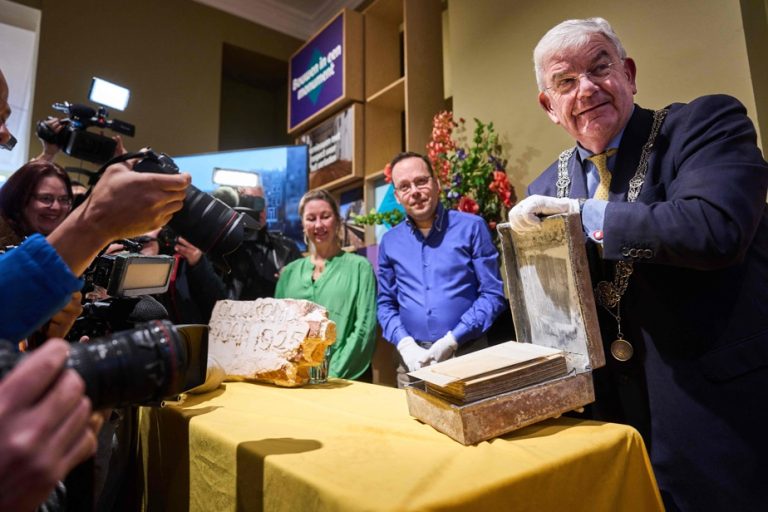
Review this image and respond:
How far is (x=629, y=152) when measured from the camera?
1106mm

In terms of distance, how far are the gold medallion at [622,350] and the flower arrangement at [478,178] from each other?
152 cm

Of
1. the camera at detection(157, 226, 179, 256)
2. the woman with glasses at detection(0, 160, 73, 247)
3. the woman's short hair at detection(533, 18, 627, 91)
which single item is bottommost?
the camera at detection(157, 226, 179, 256)

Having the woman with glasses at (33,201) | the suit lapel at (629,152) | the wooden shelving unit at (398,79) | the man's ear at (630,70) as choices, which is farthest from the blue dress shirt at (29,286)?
the wooden shelving unit at (398,79)

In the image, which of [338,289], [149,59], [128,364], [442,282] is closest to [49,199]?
[338,289]

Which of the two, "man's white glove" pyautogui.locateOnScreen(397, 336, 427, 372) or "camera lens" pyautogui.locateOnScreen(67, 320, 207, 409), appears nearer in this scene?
"camera lens" pyautogui.locateOnScreen(67, 320, 207, 409)

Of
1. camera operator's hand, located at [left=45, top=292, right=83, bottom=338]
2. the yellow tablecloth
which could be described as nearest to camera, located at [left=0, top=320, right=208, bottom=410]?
the yellow tablecloth

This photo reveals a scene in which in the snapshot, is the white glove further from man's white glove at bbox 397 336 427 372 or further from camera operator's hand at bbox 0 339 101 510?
camera operator's hand at bbox 0 339 101 510

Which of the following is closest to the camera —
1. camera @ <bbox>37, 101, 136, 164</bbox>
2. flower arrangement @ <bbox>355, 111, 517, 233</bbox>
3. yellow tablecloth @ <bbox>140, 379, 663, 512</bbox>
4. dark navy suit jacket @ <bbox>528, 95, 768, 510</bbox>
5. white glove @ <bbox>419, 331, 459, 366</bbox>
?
yellow tablecloth @ <bbox>140, 379, 663, 512</bbox>

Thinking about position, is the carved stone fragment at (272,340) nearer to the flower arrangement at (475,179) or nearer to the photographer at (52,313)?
the photographer at (52,313)

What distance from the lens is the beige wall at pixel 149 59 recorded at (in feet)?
12.4

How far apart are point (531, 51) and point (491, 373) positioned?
229 centimetres

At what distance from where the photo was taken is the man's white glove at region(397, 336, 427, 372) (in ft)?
6.20

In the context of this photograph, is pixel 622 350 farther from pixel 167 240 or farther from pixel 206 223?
pixel 167 240

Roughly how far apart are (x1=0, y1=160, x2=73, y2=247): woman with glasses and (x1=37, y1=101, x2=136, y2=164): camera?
14 centimetres
